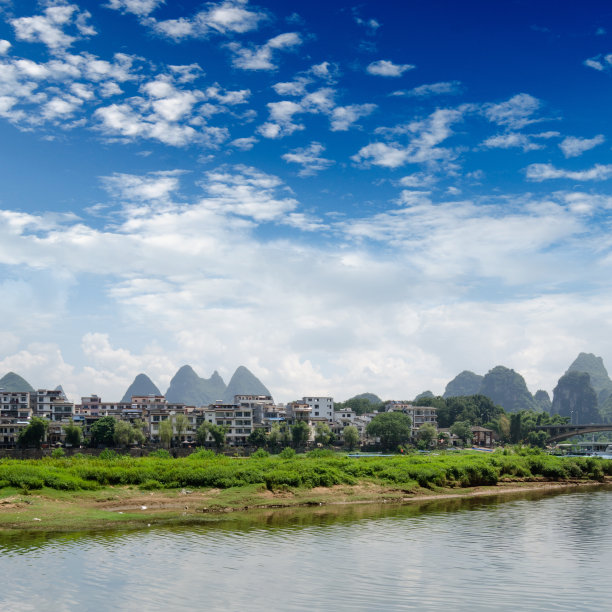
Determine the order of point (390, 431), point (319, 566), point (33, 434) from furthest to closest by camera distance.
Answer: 1. point (390, 431)
2. point (33, 434)
3. point (319, 566)

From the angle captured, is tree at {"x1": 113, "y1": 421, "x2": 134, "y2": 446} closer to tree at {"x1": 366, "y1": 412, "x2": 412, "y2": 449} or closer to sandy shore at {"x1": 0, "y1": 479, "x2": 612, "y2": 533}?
tree at {"x1": 366, "y1": 412, "x2": 412, "y2": 449}

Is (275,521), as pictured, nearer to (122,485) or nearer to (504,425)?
(122,485)

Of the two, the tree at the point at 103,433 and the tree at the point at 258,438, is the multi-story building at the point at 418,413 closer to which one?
the tree at the point at 258,438

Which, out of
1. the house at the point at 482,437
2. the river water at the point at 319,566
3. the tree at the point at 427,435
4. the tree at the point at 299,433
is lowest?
the house at the point at 482,437

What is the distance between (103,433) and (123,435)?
180 inches

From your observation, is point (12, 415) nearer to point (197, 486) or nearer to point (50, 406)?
point (50, 406)

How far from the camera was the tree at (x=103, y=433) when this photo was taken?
104500mm

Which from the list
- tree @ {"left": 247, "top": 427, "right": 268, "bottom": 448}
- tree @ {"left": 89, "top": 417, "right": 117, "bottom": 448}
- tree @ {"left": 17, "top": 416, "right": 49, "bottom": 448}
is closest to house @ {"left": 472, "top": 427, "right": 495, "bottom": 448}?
tree @ {"left": 247, "top": 427, "right": 268, "bottom": 448}

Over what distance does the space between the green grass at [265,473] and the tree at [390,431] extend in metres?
62.0

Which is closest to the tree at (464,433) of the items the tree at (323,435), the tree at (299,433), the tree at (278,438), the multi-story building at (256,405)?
the tree at (323,435)

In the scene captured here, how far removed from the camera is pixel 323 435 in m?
121

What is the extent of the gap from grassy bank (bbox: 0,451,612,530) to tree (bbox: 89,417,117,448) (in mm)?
60136

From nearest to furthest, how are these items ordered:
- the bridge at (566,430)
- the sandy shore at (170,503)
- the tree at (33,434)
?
the sandy shore at (170,503) < the tree at (33,434) < the bridge at (566,430)

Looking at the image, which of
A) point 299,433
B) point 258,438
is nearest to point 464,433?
point 299,433
